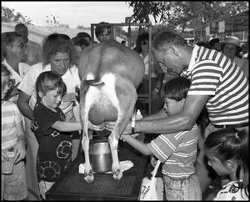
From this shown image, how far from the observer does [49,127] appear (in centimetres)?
254

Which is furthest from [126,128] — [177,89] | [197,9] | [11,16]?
[11,16]

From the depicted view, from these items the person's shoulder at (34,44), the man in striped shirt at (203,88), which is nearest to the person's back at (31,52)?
the person's shoulder at (34,44)

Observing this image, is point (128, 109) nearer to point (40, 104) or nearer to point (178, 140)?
point (178, 140)

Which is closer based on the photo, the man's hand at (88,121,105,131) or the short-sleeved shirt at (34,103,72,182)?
the man's hand at (88,121,105,131)

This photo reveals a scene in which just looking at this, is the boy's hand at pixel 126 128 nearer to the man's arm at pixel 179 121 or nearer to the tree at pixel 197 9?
the man's arm at pixel 179 121

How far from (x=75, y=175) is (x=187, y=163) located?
0.76 metres

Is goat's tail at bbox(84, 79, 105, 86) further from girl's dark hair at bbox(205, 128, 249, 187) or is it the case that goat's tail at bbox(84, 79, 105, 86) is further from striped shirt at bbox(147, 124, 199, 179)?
girl's dark hair at bbox(205, 128, 249, 187)

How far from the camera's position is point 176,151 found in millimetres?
2406

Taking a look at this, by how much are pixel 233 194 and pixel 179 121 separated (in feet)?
1.79

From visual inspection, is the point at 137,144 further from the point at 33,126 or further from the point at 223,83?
the point at 33,126

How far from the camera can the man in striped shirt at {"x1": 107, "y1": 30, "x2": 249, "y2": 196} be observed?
2.28 m

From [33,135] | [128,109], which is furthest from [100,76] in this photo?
→ [33,135]

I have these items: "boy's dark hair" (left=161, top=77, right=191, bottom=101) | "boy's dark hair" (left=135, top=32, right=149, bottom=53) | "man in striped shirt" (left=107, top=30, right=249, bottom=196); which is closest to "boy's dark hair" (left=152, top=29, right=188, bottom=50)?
"man in striped shirt" (left=107, top=30, right=249, bottom=196)

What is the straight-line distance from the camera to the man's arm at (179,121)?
2.27 meters
